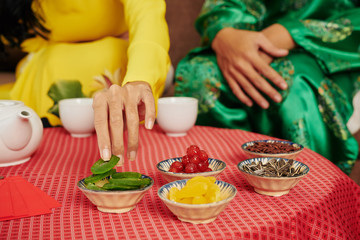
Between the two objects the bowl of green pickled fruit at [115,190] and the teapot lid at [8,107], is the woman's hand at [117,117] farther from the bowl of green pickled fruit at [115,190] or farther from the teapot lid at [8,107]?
the teapot lid at [8,107]

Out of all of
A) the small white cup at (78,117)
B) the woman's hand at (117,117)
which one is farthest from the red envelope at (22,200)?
the small white cup at (78,117)

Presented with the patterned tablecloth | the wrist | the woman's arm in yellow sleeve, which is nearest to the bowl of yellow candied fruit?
the patterned tablecloth

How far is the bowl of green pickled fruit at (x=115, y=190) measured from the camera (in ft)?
2.01

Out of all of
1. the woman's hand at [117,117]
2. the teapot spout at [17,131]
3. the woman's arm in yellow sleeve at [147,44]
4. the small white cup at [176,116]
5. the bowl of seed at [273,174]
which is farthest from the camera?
the small white cup at [176,116]

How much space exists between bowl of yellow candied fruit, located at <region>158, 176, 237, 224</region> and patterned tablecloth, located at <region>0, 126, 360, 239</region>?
0.02 m

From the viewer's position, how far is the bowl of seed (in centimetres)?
68

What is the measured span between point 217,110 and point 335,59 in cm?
47

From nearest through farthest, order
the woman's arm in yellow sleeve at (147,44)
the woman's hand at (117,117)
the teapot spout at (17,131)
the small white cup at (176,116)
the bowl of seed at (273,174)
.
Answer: the bowl of seed at (273,174) → the woman's hand at (117,117) → the teapot spout at (17,131) → the woman's arm in yellow sleeve at (147,44) → the small white cup at (176,116)

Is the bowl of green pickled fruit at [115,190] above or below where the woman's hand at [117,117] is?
below

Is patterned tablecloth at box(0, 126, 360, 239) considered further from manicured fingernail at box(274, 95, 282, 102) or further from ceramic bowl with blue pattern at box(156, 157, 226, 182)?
manicured fingernail at box(274, 95, 282, 102)

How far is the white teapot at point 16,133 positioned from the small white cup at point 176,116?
352mm

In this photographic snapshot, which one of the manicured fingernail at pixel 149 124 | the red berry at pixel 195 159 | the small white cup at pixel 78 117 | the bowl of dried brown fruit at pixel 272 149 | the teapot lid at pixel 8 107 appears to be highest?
the manicured fingernail at pixel 149 124

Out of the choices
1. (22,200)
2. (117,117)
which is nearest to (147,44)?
(117,117)

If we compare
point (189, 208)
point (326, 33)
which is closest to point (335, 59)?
point (326, 33)
